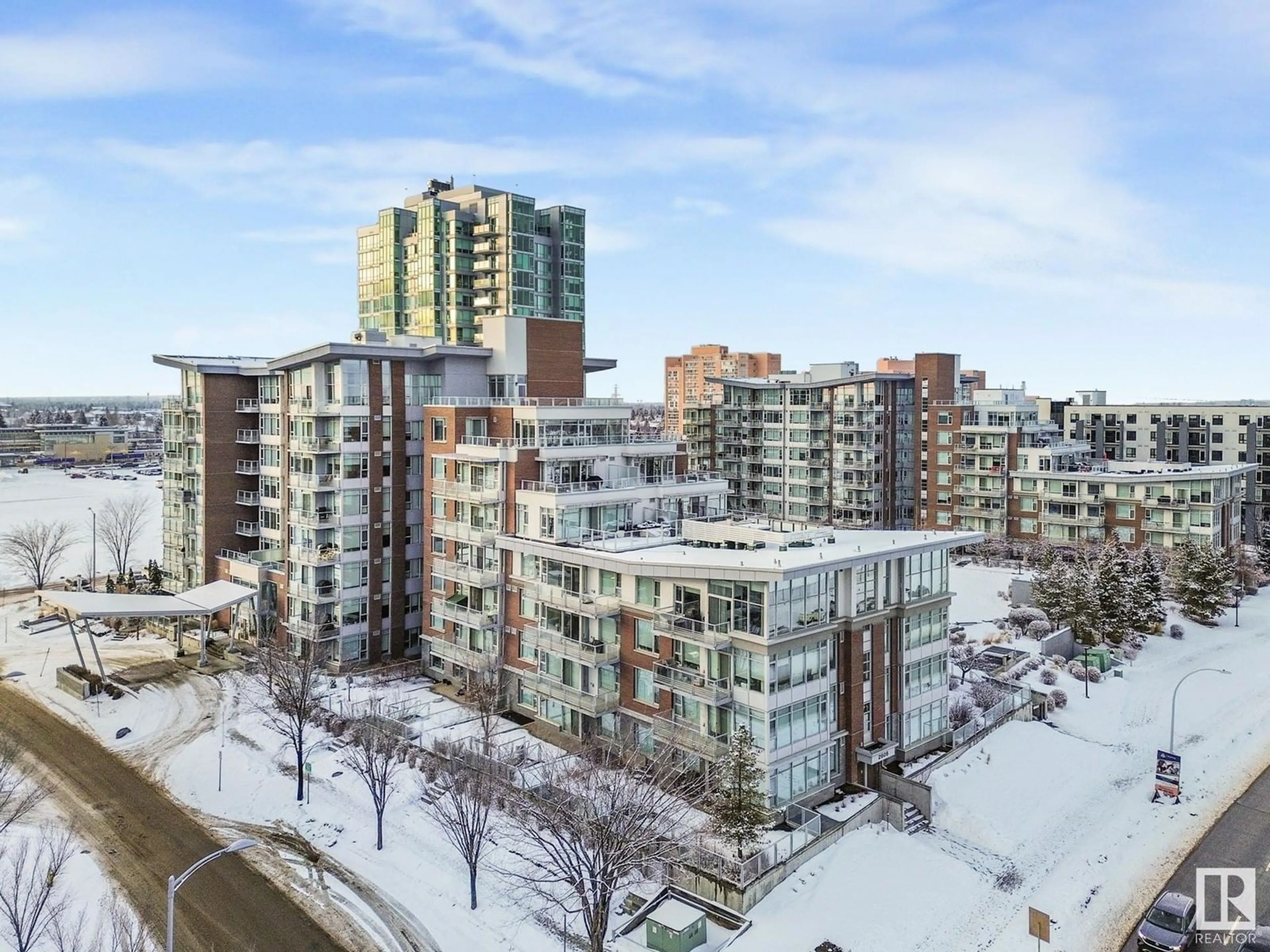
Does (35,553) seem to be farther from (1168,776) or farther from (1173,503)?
(1173,503)

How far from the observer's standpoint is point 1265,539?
96.9 meters

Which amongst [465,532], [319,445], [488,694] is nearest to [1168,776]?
[488,694]

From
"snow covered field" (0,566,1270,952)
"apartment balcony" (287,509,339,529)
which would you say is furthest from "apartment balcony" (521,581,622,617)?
"apartment balcony" (287,509,339,529)

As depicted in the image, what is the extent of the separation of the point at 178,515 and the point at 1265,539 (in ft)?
361

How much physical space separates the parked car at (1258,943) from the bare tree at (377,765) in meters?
32.3

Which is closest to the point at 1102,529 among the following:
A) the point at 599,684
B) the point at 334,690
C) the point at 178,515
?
the point at 599,684

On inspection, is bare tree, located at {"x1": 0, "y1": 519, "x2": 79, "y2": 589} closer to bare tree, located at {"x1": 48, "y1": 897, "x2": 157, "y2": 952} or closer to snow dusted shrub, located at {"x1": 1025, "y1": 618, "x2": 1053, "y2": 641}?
bare tree, located at {"x1": 48, "y1": 897, "x2": 157, "y2": 952}

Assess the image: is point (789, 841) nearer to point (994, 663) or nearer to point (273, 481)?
point (994, 663)

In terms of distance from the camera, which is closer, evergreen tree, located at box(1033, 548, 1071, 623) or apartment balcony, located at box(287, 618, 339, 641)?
apartment balcony, located at box(287, 618, 339, 641)

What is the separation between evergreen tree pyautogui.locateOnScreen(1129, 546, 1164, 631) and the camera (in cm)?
6725

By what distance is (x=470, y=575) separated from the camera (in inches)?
2077

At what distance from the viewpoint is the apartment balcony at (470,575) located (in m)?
51.9

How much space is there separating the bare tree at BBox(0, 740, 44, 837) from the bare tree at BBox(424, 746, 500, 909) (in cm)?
1644

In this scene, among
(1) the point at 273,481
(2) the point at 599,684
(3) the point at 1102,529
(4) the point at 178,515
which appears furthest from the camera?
(3) the point at 1102,529
